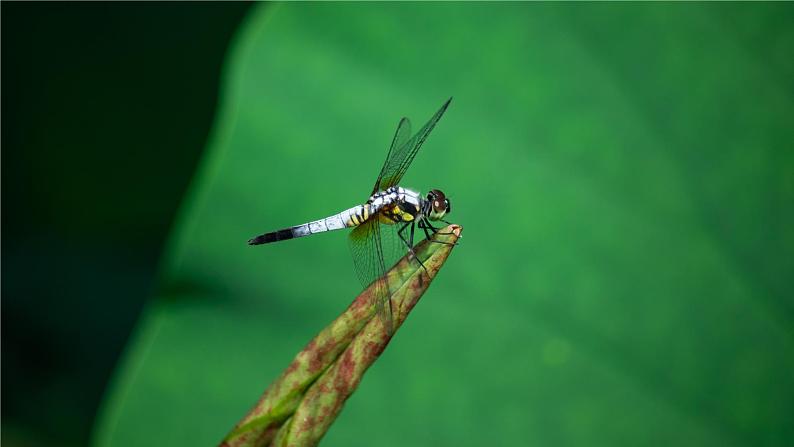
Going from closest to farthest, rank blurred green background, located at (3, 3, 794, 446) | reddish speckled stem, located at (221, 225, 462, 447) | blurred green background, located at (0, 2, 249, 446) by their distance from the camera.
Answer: reddish speckled stem, located at (221, 225, 462, 447) → blurred green background, located at (3, 3, 794, 446) → blurred green background, located at (0, 2, 249, 446)

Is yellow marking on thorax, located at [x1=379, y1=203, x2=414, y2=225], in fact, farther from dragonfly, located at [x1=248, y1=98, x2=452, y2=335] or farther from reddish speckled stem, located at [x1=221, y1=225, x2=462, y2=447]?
reddish speckled stem, located at [x1=221, y1=225, x2=462, y2=447]

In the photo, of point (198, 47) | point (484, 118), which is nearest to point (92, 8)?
point (198, 47)

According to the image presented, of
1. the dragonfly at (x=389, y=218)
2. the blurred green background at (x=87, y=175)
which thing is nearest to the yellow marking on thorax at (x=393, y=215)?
the dragonfly at (x=389, y=218)

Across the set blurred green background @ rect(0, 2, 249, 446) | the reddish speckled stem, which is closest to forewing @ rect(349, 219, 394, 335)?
the reddish speckled stem

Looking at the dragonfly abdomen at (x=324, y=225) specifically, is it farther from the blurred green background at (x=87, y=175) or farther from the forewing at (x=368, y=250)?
the blurred green background at (x=87, y=175)

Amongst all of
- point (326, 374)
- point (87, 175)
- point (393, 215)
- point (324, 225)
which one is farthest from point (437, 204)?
point (87, 175)

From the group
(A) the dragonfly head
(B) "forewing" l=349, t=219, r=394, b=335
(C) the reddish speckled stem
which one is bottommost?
(C) the reddish speckled stem

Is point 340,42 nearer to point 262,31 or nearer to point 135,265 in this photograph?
point 262,31

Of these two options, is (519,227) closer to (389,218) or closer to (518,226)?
(518,226)
